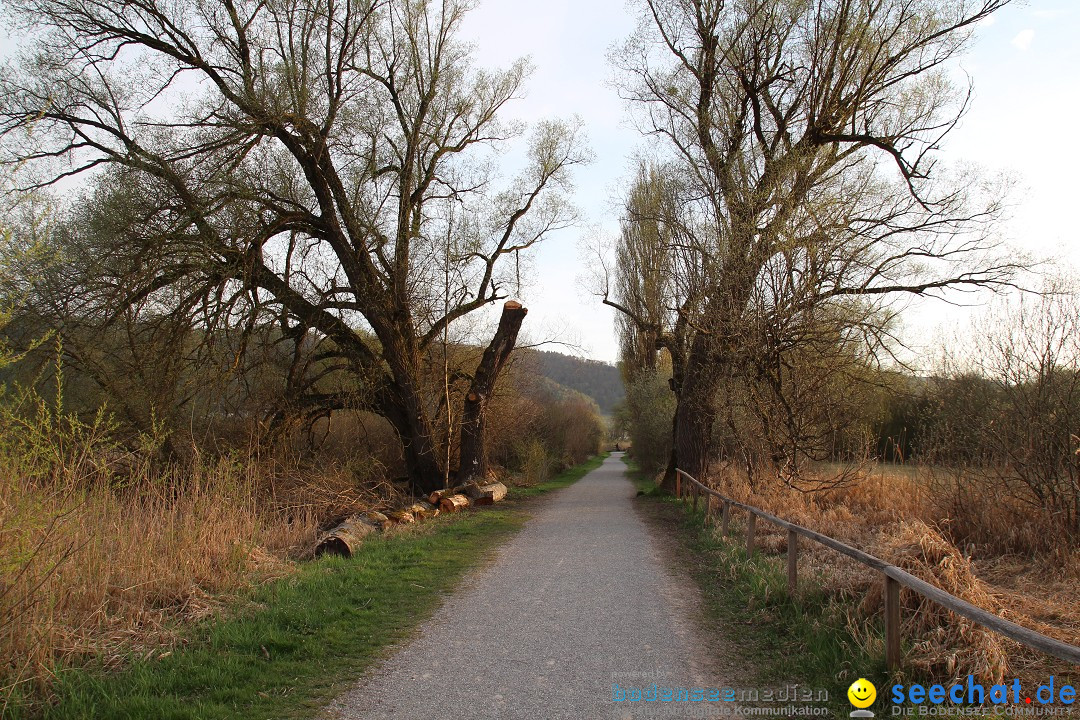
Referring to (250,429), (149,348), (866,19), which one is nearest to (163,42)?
(149,348)

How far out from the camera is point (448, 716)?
4039mm

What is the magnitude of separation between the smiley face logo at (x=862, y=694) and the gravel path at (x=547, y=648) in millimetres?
910

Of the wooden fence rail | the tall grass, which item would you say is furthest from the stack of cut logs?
the wooden fence rail

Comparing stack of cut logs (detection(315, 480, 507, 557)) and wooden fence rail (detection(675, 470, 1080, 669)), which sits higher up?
wooden fence rail (detection(675, 470, 1080, 669))

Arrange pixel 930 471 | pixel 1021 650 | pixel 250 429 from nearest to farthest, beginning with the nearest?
pixel 1021 650
pixel 930 471
pixel 250 429

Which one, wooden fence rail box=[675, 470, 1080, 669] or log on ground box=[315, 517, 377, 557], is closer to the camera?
wooden fence rail box=[675, 470, 1080, 669]

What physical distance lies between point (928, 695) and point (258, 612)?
17.1 feet

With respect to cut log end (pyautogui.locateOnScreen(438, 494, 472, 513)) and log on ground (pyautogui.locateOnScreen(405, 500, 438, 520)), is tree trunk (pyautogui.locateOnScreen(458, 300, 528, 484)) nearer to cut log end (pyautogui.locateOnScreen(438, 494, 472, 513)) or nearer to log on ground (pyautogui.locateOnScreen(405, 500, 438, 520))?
cut log end (pyautogui.locateOnScreen(438, 494, 472, 513))

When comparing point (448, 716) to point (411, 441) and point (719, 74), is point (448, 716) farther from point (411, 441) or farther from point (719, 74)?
point (719, 74)

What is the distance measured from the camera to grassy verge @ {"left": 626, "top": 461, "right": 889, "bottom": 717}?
443 centimetres

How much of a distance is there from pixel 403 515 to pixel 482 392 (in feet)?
19.0

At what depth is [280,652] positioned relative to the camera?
5145 mm

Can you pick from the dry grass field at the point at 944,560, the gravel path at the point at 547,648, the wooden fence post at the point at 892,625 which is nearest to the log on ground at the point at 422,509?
the gravel path at the point at 547,648

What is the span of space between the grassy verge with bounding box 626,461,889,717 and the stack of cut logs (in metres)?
4.82
